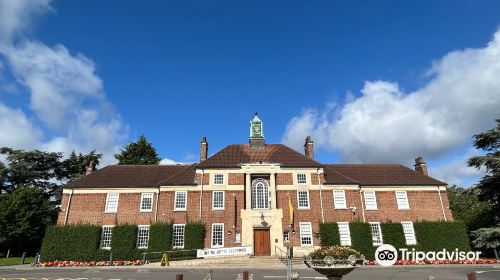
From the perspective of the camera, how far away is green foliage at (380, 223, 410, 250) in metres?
31.4

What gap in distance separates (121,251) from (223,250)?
10.0 m

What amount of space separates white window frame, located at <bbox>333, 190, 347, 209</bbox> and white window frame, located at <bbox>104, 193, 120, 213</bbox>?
882 inches

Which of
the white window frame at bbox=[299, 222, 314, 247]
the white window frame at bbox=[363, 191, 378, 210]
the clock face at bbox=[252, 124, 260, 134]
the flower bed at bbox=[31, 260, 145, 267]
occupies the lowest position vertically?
the flower bed at bbox=[31, 260, 145, 267]

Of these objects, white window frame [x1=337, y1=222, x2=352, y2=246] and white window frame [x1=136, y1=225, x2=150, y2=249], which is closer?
white window frame [x1=136, y1=225, x2=150, y2=249]

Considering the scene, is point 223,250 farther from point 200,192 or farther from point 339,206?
point 339,206

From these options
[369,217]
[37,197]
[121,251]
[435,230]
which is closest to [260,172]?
[369,217]

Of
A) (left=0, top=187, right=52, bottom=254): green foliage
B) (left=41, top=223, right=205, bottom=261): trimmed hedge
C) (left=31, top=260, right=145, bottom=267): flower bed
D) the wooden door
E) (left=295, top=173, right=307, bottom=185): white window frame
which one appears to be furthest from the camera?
(left=0, top=187, right=52, bottom=254): green foliage

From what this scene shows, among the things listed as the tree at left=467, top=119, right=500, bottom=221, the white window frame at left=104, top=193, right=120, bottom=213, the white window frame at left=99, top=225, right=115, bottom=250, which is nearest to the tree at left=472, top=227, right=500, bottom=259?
the tree at left=467, top=119, right=500, bottom=221

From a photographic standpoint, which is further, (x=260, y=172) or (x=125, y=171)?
(x=125, y=171)

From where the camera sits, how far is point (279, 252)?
3148 centimetres

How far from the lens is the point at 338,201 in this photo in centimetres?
3381

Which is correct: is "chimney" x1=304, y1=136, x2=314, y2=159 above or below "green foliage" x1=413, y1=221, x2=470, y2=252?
above

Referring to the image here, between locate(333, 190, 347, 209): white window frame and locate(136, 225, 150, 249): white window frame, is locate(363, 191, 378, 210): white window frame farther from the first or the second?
locate(136, 225, 150, 249): white window frame

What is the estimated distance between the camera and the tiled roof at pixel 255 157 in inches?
1383
